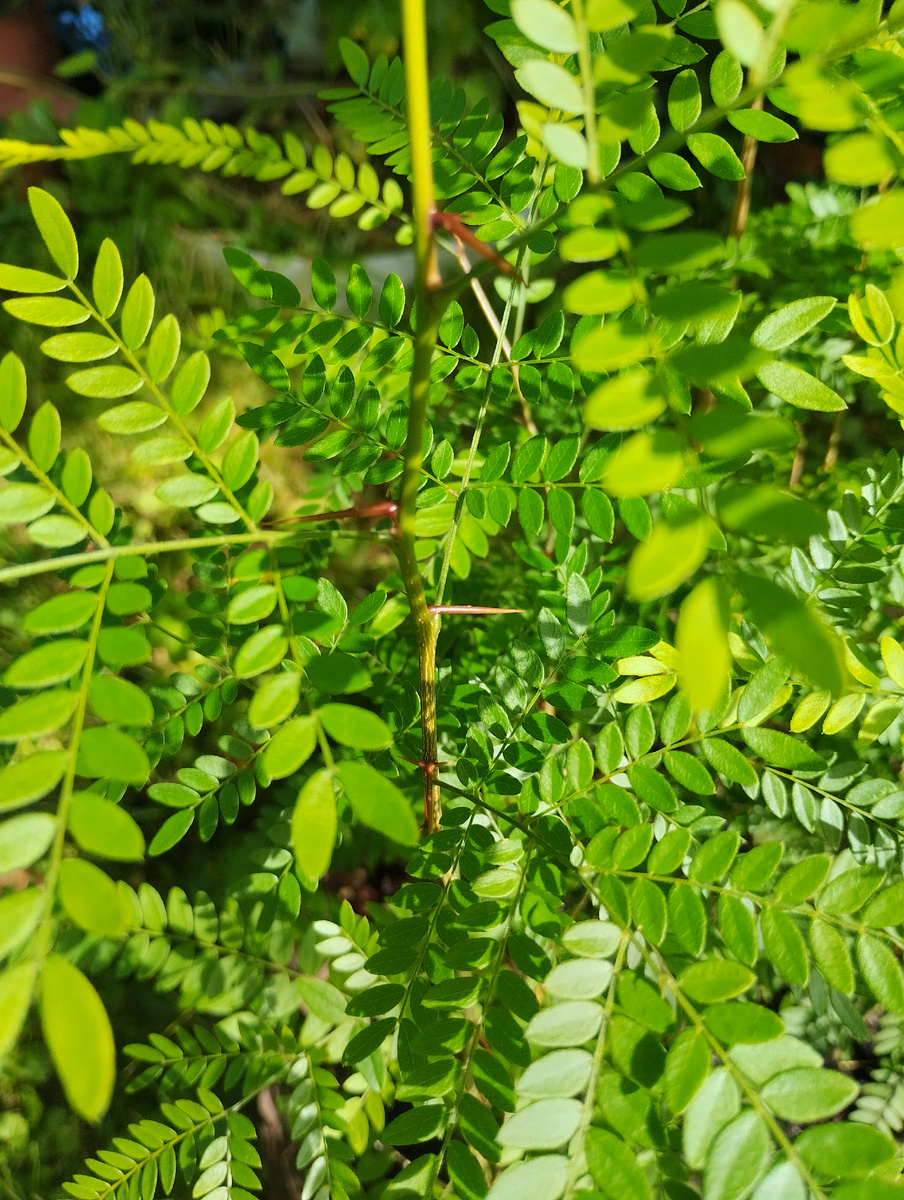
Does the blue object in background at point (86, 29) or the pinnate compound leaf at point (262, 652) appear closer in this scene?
the pinnate compound leaf at point (262, 652)

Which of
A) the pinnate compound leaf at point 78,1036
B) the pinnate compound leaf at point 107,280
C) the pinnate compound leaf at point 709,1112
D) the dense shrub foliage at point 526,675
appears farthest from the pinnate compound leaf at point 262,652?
the pinnate compound leaf at point 709,1112

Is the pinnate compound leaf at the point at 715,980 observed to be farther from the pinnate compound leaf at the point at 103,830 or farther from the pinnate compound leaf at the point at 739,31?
the pinnate compound leaf at the point at 739,31

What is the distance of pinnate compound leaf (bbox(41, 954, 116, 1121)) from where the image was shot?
0.38 meters

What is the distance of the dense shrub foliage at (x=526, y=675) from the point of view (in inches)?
18.4

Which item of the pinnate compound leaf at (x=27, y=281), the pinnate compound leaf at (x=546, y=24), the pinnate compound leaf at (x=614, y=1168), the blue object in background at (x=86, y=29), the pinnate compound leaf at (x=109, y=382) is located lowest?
the pinnate compound leaf at (x=614, y=1168)

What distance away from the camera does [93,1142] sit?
1656mm

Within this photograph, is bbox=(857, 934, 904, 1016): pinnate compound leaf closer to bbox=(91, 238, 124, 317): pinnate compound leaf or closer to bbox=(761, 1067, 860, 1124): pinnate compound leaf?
bbox=(761, 1067, 860, 1124): pinnate compound leaf

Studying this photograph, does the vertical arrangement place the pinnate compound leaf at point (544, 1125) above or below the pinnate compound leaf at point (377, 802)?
below

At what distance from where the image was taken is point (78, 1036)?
0.39m

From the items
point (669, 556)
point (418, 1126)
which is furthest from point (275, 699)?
point (418, 1126)

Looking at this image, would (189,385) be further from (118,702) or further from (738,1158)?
(738,1158)

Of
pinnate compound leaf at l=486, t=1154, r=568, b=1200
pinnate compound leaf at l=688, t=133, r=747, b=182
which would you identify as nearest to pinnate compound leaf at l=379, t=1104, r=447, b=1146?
pinnate compound leaf at l=486, t=1154, r=568, b=1200

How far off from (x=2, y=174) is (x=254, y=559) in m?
2.93

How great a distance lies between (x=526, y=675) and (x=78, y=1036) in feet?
2.04
